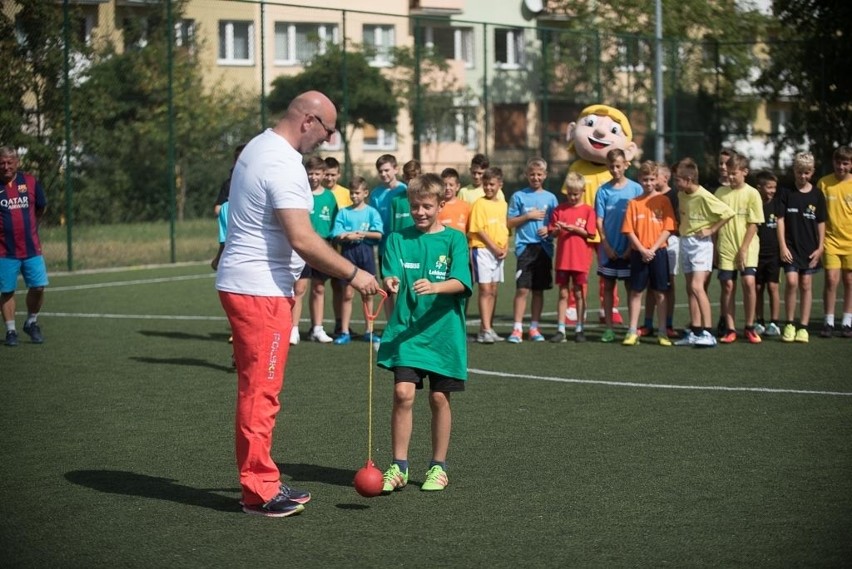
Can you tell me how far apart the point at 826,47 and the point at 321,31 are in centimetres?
1372

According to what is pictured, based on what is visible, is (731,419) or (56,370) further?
(56,370)

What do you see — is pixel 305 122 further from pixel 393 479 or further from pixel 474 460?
pixel 474 460

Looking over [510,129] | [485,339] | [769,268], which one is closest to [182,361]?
[485,339]

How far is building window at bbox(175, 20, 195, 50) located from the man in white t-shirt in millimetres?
20625

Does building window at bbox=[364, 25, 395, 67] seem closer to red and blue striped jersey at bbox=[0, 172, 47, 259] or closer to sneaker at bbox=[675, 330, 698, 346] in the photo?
red and blue striped jersey at bbox=[0, 172, 47, 259]

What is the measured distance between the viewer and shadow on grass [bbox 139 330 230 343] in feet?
48.2

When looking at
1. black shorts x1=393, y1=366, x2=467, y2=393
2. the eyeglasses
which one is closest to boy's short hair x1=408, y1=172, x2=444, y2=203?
the eyeglasses

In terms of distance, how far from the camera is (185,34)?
27.8 m

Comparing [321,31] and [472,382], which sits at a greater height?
[321,31]

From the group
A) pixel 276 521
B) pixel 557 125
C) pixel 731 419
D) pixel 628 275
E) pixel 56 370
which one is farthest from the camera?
pixel 557 125

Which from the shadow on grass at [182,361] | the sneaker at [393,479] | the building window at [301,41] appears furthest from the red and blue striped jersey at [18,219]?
the building window at [301,41]

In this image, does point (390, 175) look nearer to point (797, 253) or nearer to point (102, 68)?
point (797, 253)

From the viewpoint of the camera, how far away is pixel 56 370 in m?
12.4

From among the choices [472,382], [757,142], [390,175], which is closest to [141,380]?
[472,382]
